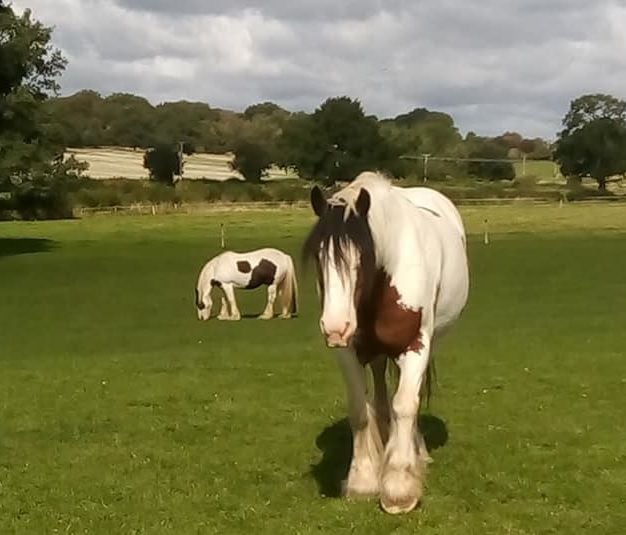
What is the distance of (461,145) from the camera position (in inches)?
4542

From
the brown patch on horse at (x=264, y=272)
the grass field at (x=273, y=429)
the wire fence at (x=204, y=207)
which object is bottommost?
the wire fence at (x=204, y=207)

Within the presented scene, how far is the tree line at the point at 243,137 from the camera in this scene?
3997cm

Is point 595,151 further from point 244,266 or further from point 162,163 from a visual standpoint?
point 244,266

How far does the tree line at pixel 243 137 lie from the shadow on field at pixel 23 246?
6.10 ft

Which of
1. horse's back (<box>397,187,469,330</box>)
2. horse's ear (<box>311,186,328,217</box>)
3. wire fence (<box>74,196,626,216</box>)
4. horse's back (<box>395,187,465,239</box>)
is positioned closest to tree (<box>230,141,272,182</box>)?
wire fence (<box>74,196,626,216</box>)

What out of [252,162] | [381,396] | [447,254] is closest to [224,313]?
[381,396]

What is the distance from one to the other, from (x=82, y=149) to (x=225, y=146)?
15.3m

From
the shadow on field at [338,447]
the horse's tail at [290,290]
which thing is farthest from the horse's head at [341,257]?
the horse's tail at [290,290]

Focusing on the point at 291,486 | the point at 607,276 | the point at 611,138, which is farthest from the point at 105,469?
the point at 611,138

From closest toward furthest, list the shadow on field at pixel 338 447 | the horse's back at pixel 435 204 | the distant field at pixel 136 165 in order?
the shadow on field at pixel 338 447, the horse's back at pixel 435 204, the distant field at pixel 136 165

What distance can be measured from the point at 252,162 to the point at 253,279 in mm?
73181

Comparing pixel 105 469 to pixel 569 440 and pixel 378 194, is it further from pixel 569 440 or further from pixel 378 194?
pixel 569 440

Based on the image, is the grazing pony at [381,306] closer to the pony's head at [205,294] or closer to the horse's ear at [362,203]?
the horse's ear at [362,203]

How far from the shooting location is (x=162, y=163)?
296 ft
